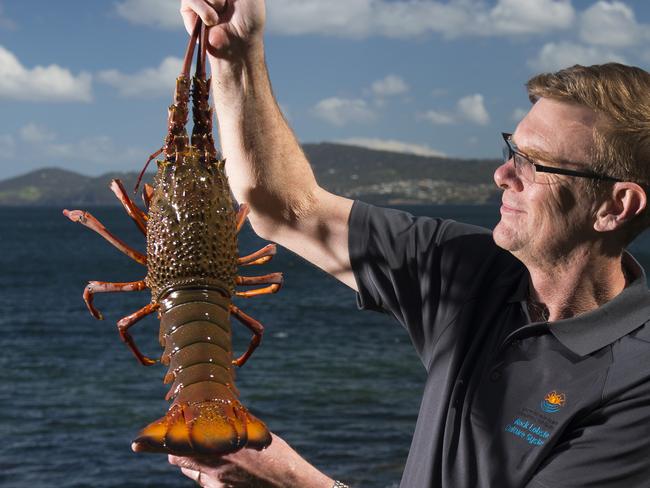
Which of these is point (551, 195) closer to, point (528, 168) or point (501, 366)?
point (528, 168)

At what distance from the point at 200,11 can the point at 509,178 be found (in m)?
1.46

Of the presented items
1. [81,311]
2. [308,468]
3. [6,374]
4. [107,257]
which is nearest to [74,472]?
[6,374]

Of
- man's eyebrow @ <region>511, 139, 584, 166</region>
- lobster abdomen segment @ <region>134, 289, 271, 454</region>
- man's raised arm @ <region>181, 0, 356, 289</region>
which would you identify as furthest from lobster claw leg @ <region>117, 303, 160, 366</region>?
man's eyebrow @ <region>511, 139, 584, 166</region>

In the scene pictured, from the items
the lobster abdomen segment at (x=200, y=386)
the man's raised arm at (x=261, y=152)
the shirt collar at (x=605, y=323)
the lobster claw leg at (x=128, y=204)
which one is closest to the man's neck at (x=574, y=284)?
the shirt collar at (x=605, y=323)

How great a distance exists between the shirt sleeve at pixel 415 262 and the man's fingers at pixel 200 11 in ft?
4.15

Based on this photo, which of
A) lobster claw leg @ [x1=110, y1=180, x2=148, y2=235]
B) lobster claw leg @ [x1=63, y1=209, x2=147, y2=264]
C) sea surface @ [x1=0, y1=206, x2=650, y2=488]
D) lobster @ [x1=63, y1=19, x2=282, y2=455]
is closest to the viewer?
lobster @ [x1=63, y1=19, x2=282, y2=455]

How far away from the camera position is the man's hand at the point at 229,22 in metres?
3.18

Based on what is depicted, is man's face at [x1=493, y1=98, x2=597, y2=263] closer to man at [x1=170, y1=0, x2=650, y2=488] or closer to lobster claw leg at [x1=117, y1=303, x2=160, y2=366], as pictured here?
man at [x1=170, y1=0, x2=650, y2=488]

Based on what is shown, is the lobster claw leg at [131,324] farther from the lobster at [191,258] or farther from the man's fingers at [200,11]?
the man's fingers at [200,11]

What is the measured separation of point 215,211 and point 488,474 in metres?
1.41

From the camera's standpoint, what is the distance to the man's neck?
374cm

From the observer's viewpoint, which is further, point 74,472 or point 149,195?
point 74,472

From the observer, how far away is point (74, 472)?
2080 cm

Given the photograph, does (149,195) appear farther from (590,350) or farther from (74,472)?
(74,472)
